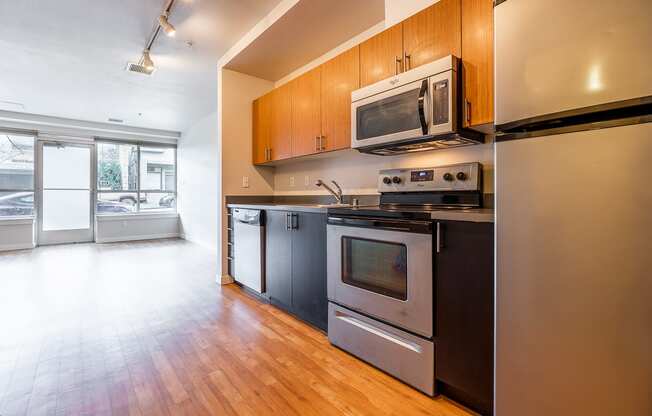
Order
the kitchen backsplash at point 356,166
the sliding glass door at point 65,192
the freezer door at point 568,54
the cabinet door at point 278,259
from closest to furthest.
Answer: the freezer door at point 568,54 < the kitchen backsplash at point 356,166 < the cabinet door at point 278,259 < the sliding glass door at point 65,192

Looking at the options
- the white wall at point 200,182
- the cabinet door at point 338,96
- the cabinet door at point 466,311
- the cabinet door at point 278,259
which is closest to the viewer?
the cabinet door at point 466,311

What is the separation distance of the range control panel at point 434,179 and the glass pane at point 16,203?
7.35 meters

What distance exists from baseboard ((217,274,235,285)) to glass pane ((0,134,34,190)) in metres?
5.44

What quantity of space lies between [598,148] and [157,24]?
136 inches

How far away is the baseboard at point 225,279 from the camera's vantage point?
3.57m

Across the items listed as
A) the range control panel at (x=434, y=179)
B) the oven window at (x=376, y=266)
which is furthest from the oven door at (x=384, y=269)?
the range control panel at (x=434, y=179)

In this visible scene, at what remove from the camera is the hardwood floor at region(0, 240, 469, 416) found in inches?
59.2

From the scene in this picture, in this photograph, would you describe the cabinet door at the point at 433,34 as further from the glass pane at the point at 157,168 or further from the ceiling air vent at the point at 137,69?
the glass pane at the point at 157,168

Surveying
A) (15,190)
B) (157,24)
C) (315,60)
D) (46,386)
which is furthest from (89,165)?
(46,386)

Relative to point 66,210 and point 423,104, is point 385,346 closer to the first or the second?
point 423,104

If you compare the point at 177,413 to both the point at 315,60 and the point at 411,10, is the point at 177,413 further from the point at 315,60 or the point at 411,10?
the point at 315,60

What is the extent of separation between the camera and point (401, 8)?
2.17 metres

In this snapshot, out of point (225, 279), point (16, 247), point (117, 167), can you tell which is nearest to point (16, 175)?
point (16, 247)

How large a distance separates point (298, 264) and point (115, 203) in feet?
21.3
